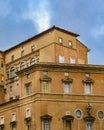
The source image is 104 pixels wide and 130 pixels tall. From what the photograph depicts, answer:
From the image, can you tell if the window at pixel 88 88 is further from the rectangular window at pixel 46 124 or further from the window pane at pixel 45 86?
the rectangular window at pixel 46 124

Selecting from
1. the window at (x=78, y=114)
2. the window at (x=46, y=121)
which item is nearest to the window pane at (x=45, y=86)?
the window at (x=46, y=121)

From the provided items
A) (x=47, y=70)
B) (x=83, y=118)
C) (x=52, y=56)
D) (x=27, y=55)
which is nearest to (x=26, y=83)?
(x=47, y=70)

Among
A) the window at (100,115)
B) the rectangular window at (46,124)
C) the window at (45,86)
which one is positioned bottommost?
the rectangular window at (46,124)

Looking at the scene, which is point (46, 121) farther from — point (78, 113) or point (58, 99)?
point (78, 113)

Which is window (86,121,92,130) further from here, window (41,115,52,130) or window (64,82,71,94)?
window (41,115,52,130)

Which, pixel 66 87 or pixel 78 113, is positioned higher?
pixel 66 87

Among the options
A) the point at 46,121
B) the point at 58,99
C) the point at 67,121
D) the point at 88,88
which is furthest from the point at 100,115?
the point at 46,121

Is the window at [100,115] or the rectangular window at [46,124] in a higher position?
the window at [100,115]

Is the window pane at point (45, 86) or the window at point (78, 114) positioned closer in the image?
the window pane at point (45, 86)

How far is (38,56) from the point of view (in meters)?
96.0

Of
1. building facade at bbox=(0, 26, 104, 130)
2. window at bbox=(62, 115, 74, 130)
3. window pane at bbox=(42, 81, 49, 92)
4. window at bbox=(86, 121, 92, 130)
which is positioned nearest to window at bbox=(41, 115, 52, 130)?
building facade at bbox=(0, 26, 104, 130)

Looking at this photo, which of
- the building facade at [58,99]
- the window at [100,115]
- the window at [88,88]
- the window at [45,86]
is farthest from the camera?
the window at [88,88]

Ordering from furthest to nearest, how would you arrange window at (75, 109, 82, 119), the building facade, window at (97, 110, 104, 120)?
1. window at (97, 110, 104, 120)
2. window at (75, 109, 82, 119)
3. the building facade

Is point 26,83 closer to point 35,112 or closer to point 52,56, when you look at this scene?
point 35,112
